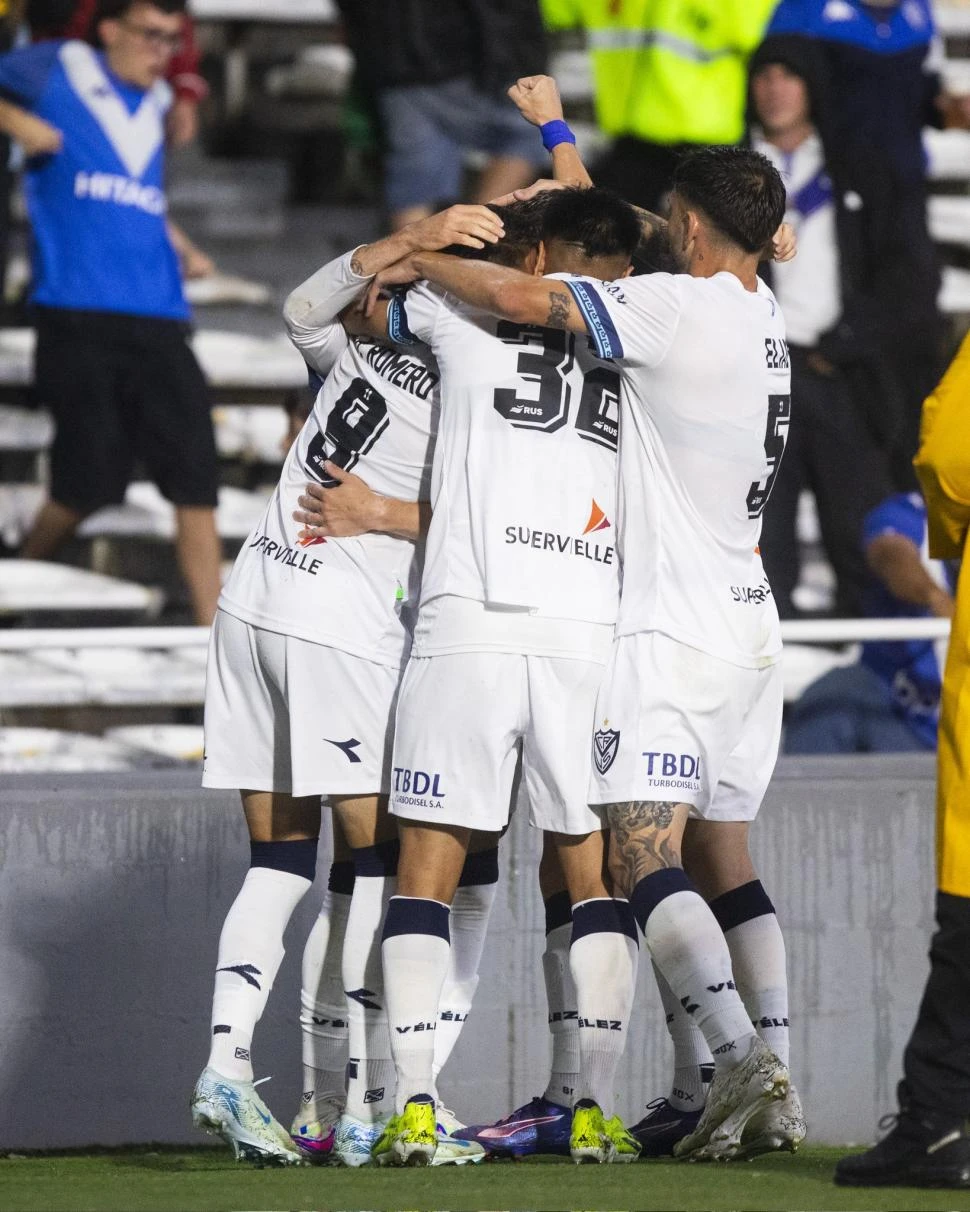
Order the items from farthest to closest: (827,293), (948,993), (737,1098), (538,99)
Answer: (827,293)
(538,99)
(737,1098)
(948,993)

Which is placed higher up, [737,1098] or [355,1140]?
[737,1098]

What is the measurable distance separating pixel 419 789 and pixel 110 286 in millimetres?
3711

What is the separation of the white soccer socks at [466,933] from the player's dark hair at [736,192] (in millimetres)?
1505

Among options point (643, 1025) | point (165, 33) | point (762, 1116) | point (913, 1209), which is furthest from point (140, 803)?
point (165, 33)

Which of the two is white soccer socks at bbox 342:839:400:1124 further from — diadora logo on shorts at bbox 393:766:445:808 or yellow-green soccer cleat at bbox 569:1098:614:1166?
yellow-green soccer cleat at bbox 569:1098:614:1166

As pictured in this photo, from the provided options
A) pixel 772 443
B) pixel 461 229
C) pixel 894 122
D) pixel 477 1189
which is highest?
pixel 894 122

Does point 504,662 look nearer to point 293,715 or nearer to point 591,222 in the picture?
point 293,715

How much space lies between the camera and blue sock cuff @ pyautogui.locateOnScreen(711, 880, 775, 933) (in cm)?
482

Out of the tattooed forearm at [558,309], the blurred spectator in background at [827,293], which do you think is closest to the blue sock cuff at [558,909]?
the tattooed forearm at [558,309]

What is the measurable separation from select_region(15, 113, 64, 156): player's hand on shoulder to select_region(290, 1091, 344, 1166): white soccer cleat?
4.12m

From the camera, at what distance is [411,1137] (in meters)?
4.42

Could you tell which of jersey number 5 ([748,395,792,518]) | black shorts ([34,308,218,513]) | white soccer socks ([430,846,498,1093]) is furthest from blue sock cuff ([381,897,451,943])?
black shorts ([34,308,218,513])

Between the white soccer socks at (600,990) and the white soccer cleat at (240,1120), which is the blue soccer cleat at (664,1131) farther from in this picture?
the white soccer cleat at (240,1120)

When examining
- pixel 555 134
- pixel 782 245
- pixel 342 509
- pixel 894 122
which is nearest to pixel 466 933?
pixel 342 509
